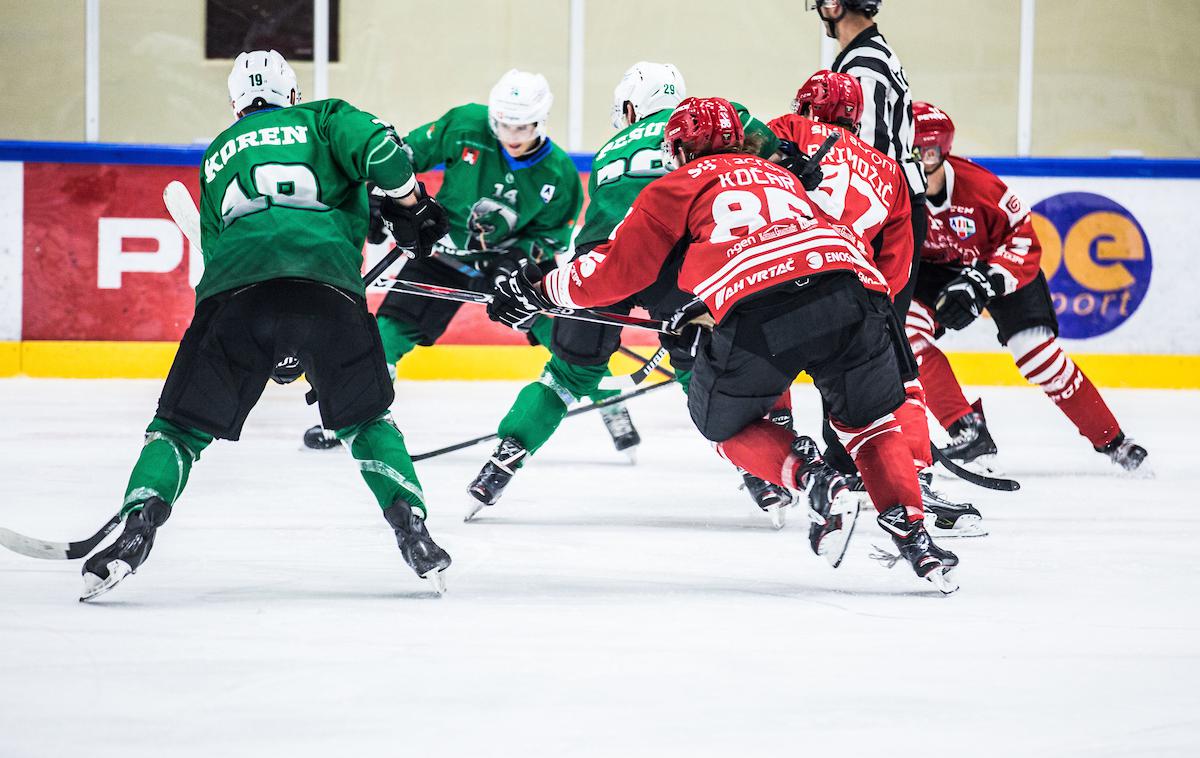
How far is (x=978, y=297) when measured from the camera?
4273 millimetres

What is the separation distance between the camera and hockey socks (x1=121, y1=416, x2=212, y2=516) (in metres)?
2.49

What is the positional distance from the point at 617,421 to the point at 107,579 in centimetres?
235

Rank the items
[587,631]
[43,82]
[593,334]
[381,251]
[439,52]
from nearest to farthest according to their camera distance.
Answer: [587,631], [593,334], [381,251], [43,82], [439,52]

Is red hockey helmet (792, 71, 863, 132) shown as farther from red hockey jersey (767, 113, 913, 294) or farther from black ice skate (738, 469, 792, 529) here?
black ice skate (738, 469, 792, 529)

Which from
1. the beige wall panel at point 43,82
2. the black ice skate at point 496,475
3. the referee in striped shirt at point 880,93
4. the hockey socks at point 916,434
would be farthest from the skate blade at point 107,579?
the beige wall panel at point 43,82

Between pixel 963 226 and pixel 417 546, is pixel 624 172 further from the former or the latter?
pixel 417 546

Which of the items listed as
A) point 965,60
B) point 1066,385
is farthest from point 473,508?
point 965,60

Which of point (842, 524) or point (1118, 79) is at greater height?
point (1118, 79)

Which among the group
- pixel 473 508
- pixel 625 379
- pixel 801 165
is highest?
pixel 801 165

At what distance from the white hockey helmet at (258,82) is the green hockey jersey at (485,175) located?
5.60 ft

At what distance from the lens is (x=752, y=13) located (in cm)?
771

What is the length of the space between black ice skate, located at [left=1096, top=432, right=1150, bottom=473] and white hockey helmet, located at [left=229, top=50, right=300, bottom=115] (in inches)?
111

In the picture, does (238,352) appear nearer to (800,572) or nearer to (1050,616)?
(800,572)

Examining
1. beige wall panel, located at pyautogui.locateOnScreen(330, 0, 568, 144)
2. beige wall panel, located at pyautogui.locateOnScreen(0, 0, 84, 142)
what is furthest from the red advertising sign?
beige wall panel, located at pyautogui.locateOnScreen(330, 0, 568, 144)
